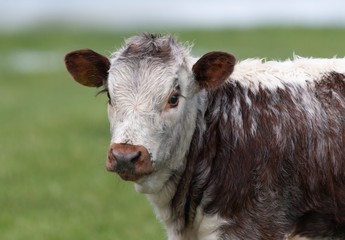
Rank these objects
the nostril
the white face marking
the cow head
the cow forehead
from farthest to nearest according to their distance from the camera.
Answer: the cow forehead → the white face marking → the cow head → the nostril

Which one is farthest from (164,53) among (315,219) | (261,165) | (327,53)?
(327,53)

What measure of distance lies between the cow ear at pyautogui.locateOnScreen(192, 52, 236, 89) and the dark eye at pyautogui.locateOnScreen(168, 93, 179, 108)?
269 mm

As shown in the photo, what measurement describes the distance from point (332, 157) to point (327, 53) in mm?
23040

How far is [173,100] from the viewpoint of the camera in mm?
Result: 7363

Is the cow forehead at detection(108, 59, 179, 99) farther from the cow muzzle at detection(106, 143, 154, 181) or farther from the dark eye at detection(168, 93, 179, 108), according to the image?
the cow muzzle at detection(106, 143, 154, 181)

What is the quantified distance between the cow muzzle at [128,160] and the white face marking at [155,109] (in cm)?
8

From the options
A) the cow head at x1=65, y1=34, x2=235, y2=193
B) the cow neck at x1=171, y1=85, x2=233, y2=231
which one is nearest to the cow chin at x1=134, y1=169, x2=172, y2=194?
the cow head at x1=65, y1=34, x2=235, y2=193

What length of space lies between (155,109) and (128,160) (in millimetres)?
494

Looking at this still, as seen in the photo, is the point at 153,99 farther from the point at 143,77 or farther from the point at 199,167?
the point at 199,167

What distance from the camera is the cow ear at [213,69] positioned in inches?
296

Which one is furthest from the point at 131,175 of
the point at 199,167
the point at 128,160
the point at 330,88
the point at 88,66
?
the point at 330,88

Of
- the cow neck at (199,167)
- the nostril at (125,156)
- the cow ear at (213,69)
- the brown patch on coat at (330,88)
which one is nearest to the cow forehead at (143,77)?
the cow ear at (213,69)

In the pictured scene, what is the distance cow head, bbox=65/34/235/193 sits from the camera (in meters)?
7.02

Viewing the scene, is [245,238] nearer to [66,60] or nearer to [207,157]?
[207,157]
